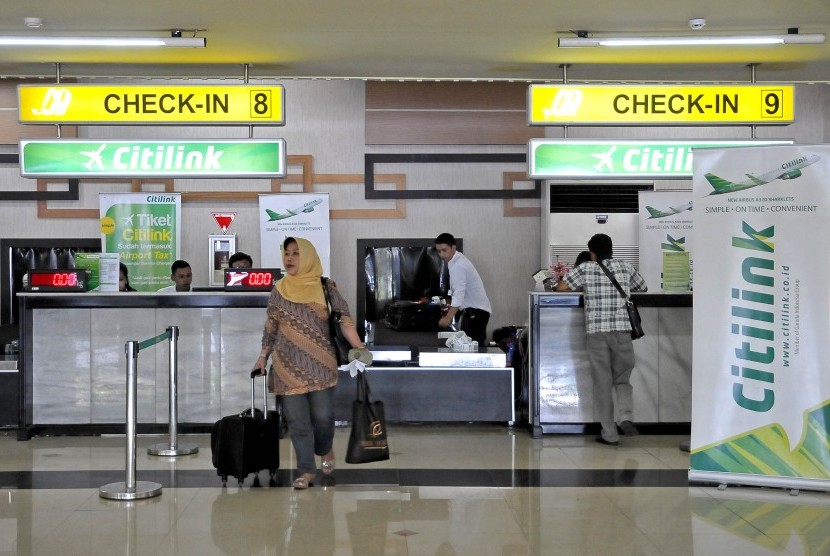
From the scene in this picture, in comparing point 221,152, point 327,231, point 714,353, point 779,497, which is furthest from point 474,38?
point 327,231

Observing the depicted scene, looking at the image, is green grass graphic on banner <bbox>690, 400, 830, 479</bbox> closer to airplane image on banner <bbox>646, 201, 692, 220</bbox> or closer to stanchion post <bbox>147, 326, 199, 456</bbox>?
stanchion post <bbox>147, 326, 199, 456</bbox>

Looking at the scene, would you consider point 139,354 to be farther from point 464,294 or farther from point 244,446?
point 464,294

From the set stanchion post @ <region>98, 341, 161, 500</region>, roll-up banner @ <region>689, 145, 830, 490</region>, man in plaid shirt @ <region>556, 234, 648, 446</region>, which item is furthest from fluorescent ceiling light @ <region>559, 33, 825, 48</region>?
stanchion post @ <region>98, 341, 161, 500</region>

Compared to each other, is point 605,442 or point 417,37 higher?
point 417,37

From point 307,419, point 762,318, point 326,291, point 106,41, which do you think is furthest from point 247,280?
point 762,318

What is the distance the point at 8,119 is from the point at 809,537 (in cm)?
930

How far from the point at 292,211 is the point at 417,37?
4311 millimetres

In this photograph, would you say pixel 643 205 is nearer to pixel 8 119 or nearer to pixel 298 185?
pixel 298 185

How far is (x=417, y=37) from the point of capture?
283 inches

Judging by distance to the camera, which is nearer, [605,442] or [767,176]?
[767,176]

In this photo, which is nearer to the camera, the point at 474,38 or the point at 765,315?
the point at 765,315

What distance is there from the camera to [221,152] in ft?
25.2

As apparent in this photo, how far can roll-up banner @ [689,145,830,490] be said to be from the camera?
19.3 feet

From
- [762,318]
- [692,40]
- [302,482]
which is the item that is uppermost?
[692,40]
